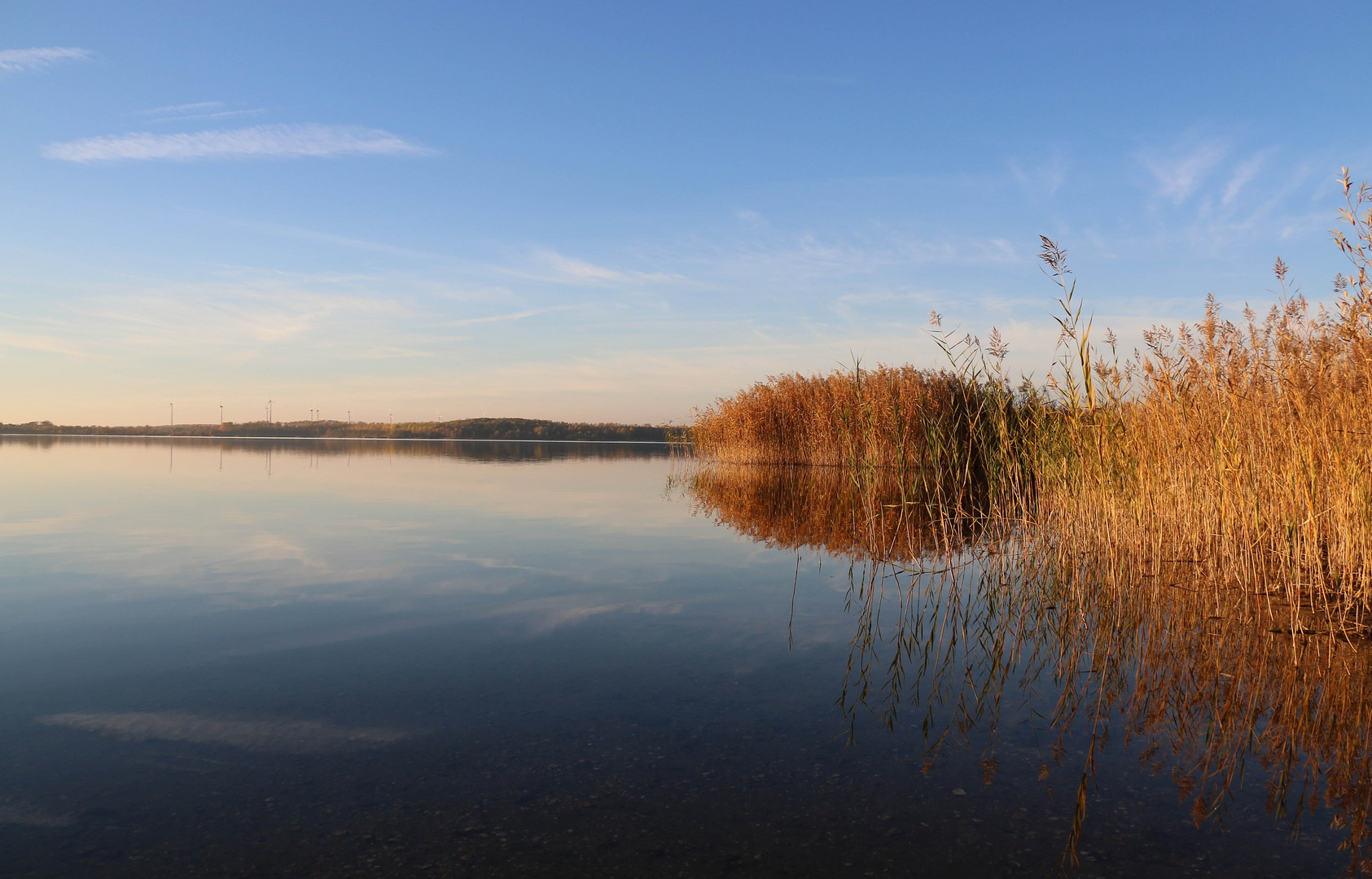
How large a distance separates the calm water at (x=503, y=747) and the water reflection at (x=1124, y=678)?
0.28 ft

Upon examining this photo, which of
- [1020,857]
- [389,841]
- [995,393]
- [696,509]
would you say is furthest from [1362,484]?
[696,509]

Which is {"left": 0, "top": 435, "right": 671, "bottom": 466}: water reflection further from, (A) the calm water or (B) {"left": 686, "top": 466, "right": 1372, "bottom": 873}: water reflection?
(B) {"left": 686, "top": 466, "right": 1372, "bottom": 873}: water reflection

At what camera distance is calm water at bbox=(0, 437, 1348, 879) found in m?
2.29

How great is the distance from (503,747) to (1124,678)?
3.06 m

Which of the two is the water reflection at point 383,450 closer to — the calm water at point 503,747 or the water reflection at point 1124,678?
the calm water at point 503,747

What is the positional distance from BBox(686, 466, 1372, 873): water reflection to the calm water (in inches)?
3.4

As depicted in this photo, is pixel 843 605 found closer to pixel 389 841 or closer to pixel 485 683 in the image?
pixel 485 683

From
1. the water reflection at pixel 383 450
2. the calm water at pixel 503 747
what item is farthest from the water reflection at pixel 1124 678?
the water reflection at pixel 383 450

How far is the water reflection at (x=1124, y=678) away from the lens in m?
2.84

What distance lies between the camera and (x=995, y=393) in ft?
21.9

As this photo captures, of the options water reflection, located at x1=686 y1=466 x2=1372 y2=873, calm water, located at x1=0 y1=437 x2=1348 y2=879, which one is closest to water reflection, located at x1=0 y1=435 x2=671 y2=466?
calm water, located at x1=0 y1=437 x2=1348 y2=879

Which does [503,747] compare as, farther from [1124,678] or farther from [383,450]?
[383,450]

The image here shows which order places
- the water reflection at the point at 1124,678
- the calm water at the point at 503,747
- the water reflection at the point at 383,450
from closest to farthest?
the calm water at the point at 503,747 < the water reflection at the point at 1124,678 < the water reflection at the point at 383,450

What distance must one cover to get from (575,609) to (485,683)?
160cm
